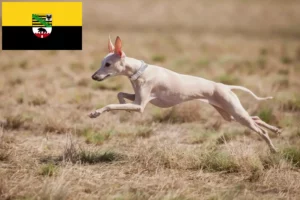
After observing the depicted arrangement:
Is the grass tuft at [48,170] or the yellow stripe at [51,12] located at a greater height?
the yellow stripe at [51,12]

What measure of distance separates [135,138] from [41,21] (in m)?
6.75

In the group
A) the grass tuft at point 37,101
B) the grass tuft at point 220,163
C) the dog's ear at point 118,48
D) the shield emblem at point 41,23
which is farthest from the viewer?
the shield emblem at point 41,23

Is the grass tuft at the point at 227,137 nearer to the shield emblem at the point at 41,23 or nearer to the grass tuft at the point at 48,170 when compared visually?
the grass tuft at the point at 48,170

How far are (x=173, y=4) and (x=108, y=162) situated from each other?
143 feet

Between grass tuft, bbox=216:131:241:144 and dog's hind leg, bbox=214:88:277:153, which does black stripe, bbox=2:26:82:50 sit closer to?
grass tuft, bbox=216:131:241:144

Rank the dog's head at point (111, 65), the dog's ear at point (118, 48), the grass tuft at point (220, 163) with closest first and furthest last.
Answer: the grass tuft at point (220, 163) → the dog's ear at point (118, 48) → the dog's head at point (111, 65)

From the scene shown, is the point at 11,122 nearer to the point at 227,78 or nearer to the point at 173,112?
the point at 173,112

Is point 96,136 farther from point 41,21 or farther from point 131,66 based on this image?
point 41,21

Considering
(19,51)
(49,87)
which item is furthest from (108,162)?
(19,51)

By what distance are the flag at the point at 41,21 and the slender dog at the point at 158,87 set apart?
276 inches

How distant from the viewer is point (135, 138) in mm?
9391

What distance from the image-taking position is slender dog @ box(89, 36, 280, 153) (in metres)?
7.87

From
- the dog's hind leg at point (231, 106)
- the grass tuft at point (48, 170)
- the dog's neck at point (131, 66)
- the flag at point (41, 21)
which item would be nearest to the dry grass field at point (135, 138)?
the grass tuft at point (48, 170)

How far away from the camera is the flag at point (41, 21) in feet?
49.7
